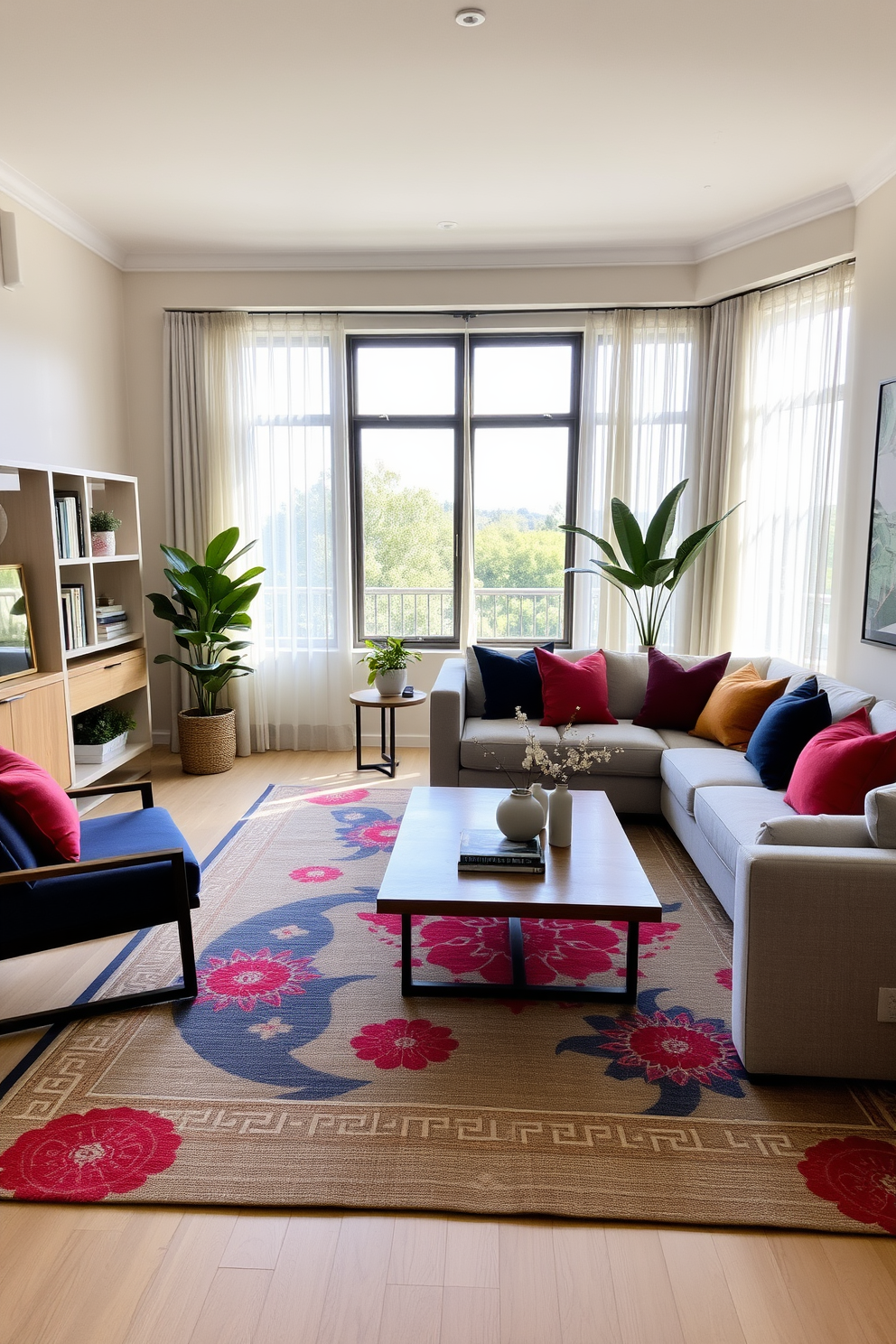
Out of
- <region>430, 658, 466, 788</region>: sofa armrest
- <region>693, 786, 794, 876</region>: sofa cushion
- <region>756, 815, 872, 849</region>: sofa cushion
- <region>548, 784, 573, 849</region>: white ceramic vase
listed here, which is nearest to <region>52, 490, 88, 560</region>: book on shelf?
<region>430, 658, 466, 788</region>: sofa armrest

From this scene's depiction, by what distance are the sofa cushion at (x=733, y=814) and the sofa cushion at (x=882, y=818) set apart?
2.14ft

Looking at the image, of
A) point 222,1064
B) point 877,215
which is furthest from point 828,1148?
point 877,215

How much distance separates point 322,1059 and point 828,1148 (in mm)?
1324

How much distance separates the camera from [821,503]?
189 inches

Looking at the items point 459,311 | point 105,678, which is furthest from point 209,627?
point 459,311

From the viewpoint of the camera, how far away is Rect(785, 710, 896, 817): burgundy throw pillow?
9.50 feet

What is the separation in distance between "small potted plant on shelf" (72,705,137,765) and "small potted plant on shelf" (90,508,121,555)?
843 millimetres

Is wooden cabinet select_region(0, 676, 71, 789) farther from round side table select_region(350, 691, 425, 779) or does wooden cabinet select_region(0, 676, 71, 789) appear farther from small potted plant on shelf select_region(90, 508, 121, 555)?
round side table select_region(350, 691, 425, 779)

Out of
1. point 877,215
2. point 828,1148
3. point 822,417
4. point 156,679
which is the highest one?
point 877,215

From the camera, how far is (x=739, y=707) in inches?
169

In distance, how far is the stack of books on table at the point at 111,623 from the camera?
4.85 meters

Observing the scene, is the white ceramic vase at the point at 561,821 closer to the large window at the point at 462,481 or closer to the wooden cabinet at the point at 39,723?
the wooden cabinet at the point at 39,723

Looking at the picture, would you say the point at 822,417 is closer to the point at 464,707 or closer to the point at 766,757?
the point at 766,757

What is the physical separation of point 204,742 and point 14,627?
1669 millimetres
